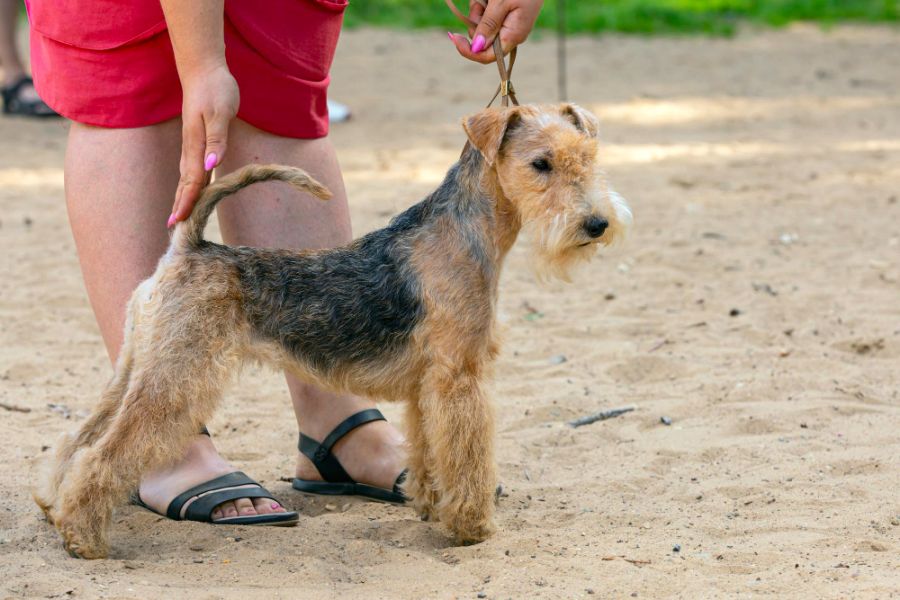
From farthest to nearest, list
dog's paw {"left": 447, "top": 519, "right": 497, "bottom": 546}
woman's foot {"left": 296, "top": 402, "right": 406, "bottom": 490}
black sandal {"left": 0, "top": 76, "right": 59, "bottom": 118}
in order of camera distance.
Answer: black sandal {"left": 0, "top": 76, "right": 59, "bottom": 118} → woman's foot {"left": 296, "top": 402, "right": 406, "bottom": 490} → dog's paw {"left": 447, "top": 519, "right": 497, "bottom": 546}

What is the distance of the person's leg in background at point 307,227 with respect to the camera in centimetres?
373

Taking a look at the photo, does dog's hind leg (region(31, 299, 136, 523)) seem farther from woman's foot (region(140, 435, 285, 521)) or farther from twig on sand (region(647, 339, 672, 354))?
twig on sand (region(647, 339, 672, 354))

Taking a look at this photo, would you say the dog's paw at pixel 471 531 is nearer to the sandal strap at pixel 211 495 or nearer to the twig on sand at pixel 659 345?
the sandal strap at pixel 211 495

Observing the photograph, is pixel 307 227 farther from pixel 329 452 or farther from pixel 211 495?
pixel 211 495

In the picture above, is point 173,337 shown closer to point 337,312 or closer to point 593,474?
point 337,312

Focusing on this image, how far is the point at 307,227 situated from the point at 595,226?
110 centimetres

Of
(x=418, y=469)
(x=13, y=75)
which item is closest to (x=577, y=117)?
(x=418, y=469)

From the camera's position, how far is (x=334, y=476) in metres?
3.88

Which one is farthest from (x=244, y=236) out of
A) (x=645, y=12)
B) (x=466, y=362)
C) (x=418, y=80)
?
(x=645, y=12)

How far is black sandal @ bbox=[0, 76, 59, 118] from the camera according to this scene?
9750 mm

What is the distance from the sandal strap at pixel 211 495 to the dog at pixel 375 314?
36 cm

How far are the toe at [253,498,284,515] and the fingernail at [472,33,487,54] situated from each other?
1585 mm

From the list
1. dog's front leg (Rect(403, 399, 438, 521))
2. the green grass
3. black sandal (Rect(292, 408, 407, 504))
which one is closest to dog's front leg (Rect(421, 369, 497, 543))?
dog's front leg (Rect(403, 399, 438, 521))

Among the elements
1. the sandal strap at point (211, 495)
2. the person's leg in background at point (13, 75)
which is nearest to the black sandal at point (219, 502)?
the sandal strap at point (211, 495)
